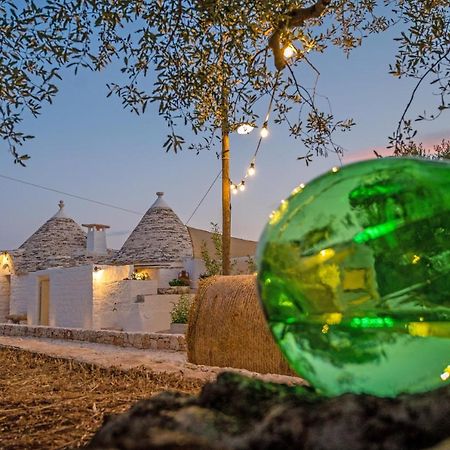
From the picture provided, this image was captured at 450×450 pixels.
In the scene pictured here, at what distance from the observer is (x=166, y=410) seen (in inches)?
50.4

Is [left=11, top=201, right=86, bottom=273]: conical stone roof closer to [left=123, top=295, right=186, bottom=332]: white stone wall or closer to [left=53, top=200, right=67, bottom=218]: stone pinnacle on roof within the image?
[left=53, top=200, right=67, bottom=218]: stone pinnacle on roof

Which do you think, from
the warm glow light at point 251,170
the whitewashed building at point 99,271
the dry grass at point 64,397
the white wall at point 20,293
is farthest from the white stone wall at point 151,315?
the dry grass at point 64,397

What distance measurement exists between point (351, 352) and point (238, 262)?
20388mm

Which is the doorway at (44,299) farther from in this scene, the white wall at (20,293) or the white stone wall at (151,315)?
the white stone wall at (151,315)

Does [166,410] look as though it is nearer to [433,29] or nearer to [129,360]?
[433,29]

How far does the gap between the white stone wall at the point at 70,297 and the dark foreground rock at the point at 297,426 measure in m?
17.5

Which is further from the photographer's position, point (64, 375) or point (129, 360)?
point (129, 360)

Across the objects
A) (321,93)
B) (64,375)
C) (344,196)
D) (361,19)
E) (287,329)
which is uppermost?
(361,19)

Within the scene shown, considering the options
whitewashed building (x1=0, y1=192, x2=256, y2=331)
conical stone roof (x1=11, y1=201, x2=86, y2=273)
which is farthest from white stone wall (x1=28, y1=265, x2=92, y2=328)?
conical stone roof (x1=11, y1=201, x2=86, y2=273)

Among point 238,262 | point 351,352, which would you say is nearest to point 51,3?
point 351,352

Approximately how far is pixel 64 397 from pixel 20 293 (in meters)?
20.7

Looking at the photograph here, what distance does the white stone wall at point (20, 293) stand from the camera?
22.5 m

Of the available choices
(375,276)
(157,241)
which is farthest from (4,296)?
(375,276)

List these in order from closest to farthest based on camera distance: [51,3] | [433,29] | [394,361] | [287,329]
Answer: [394,361] → [287,329] → [51,3] → [433,29]
